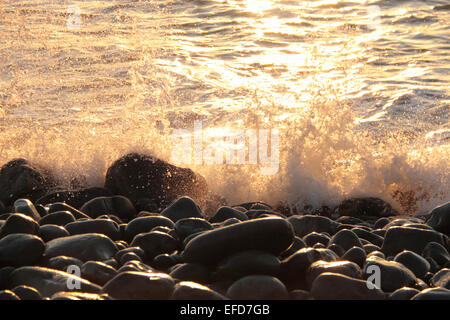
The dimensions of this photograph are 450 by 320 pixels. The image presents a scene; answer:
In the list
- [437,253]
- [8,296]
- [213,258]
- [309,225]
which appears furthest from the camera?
[309,225]

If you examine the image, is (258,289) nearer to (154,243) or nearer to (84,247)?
(154,243)

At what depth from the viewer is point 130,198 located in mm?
5262

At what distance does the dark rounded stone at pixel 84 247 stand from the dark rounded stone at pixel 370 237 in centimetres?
164

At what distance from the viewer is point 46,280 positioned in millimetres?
2805

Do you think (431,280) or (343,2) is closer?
(431,280)

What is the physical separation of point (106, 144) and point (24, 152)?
2.62ft

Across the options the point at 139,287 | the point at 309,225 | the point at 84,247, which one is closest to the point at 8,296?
the point at 139,287

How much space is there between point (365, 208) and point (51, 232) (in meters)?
3.03

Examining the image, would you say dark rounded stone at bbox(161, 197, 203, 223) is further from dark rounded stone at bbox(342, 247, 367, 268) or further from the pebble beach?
dark rounded stone at bbox(342, 247, 367, 268)

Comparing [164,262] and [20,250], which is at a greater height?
[20,250]

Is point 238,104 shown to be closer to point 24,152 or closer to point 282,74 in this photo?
point 282,74

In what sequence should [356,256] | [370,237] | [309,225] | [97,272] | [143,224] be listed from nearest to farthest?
[97,272] < [356,256] < [143,224] < [370,237] < [309,225]

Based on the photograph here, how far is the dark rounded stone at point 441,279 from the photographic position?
10.1 ft

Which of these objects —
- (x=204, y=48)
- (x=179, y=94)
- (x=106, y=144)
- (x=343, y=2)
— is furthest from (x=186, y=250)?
(x=343, y=2)
